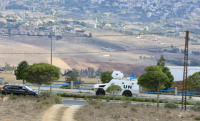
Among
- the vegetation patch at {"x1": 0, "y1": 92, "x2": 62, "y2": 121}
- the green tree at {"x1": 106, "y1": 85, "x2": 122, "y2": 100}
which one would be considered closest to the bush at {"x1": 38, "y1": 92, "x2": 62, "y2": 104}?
the vegetation patch at {"x1": 0, "y1": 92, "x2": 62, "y2": 121}

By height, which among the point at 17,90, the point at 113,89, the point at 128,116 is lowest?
the point at 128,116

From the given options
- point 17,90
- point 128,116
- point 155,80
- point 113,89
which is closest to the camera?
point 128,116

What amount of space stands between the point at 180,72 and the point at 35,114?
111 ft

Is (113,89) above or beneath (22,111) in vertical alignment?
above

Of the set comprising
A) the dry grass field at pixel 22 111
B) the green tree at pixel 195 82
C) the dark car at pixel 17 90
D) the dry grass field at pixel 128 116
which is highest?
the green tree at pixel 195 82

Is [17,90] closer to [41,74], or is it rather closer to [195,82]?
[41,74]

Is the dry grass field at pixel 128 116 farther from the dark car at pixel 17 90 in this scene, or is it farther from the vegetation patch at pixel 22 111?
the dark car at pixel 17 90

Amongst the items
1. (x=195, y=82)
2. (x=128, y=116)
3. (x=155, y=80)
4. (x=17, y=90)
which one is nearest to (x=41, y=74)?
(x=17, y=90)

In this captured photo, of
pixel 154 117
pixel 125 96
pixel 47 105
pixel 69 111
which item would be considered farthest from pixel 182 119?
pixel 125 96

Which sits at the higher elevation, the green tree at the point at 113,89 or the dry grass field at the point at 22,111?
the green tree at the point at 113,89

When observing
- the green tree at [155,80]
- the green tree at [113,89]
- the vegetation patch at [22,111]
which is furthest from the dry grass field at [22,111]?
the green tree at [155,80]

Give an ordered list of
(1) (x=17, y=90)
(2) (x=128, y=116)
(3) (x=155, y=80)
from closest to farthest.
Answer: (2) (x=128, y=116) → (3) (x=155, y=80) → (1) (x=17, y=90)

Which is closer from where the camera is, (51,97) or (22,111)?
(22,111)

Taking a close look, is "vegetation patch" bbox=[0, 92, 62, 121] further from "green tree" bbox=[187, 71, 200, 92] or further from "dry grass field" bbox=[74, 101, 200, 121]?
"green tree" bbox=[187, 71, 200, 92]
